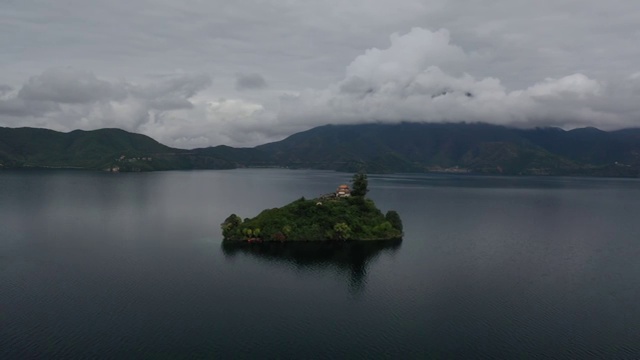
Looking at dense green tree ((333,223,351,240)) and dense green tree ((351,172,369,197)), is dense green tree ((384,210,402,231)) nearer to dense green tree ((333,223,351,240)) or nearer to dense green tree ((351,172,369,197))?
dense green tree ((351,172,369,197))

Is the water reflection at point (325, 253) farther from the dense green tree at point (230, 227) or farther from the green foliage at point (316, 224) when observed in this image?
the dense green tree at point (230, 227)

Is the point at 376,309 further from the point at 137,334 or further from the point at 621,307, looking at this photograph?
the point at 621,307

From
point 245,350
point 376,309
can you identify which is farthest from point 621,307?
point 245,350

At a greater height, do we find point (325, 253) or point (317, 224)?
point (317, 224)

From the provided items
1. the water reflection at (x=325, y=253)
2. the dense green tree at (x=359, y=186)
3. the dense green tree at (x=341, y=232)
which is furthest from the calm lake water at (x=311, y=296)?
the dense green tree at (x=359, y=186)

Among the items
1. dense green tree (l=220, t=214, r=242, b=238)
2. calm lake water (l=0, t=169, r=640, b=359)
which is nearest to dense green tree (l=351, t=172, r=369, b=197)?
calm lake water (l=0, t=169, r=640, b=359)

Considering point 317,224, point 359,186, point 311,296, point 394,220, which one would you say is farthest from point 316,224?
point 311,296

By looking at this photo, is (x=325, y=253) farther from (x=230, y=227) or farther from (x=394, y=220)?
(x=394, y=220)
